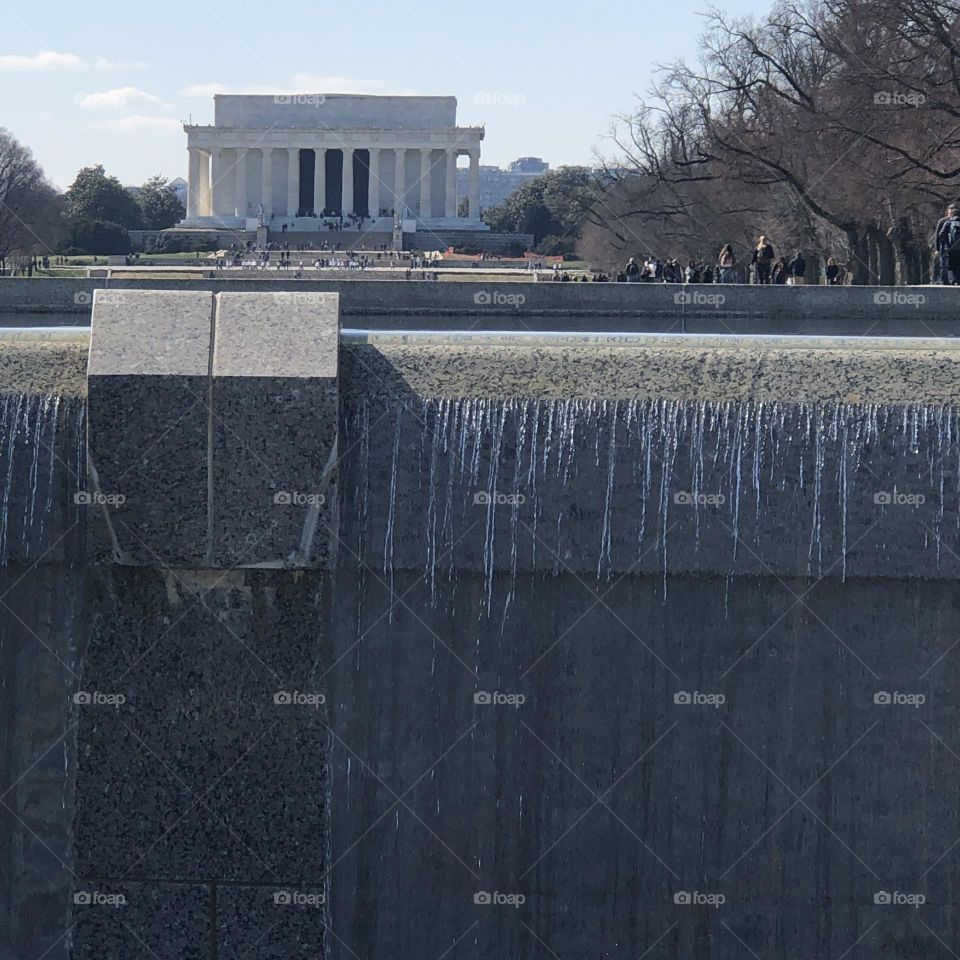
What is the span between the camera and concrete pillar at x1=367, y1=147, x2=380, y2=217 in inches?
4734

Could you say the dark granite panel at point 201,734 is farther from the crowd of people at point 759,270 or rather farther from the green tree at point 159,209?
the green tree at point 159,209

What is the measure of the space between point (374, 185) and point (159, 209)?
17.5 metres

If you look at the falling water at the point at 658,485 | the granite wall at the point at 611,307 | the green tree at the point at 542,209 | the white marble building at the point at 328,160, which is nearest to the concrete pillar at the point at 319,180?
the white marble building at the point at 328,160

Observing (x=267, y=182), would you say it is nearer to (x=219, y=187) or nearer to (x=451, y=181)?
(x=219, y=187)

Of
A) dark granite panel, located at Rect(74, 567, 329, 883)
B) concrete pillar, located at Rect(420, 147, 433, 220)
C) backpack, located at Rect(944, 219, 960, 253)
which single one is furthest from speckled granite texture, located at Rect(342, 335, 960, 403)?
concrete pillar, located at Rect(420, 147, 433, 220)

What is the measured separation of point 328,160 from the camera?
413 ft

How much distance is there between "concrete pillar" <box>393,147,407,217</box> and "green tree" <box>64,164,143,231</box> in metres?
17.3

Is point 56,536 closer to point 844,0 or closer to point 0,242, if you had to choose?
point 844,0

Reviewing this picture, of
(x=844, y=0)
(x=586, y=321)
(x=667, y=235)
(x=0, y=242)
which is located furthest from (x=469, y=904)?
(x=0, y=242)

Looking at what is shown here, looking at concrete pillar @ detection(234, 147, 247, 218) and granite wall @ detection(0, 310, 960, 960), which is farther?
concrete pillar @ detection(234, 147, 247, 218)

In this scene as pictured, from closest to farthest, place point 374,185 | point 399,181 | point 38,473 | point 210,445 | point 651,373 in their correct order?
point 210,445 → point 38,473 → point 651,373 → point 399,181 → point 374,185

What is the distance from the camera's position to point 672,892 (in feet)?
25.3

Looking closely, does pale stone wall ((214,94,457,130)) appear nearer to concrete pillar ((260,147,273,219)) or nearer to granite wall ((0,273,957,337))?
concrete pillar ((260,147,273,219))

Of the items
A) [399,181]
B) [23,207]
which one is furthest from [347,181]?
[23,207]
